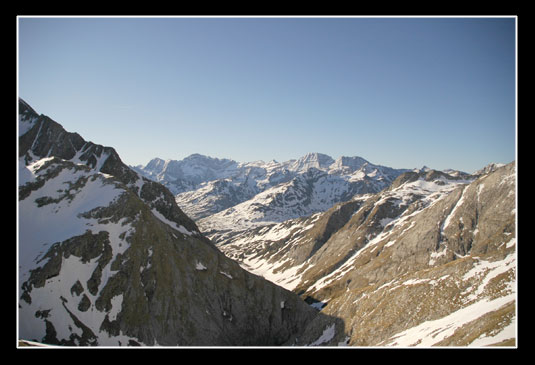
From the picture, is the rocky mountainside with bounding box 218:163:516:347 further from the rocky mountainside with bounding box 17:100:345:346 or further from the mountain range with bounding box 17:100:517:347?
the rocky mountainside with bounding box 17:100:345:346

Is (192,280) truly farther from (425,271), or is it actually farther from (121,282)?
(425,271)

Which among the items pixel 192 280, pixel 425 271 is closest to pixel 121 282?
pixel 192 280

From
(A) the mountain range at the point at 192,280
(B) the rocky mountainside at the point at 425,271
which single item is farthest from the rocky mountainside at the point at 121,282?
(B) the rocky mountainside at the point at 425,271

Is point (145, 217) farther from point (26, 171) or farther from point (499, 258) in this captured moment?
point (499, 258)

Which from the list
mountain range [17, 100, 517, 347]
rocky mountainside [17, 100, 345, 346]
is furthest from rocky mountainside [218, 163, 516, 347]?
rocky mountainside [17, 100, 345, 346]
